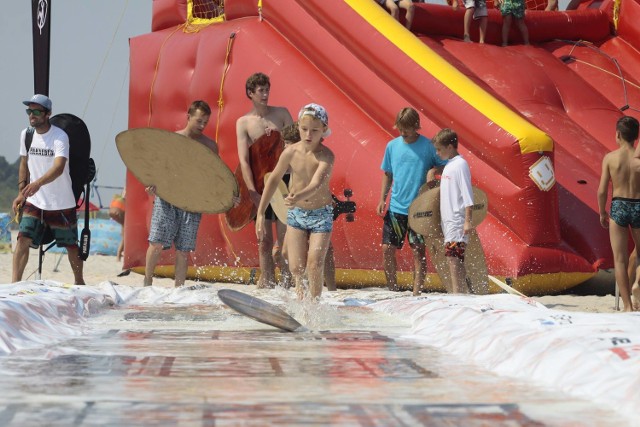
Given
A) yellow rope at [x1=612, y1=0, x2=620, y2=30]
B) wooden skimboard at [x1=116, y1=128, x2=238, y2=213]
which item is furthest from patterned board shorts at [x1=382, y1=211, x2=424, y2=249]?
yellow rope at [x1=612, y1=0, x2=620, y2=30]

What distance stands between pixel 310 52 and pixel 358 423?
5.85 m

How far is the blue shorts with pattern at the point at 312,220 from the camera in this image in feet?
17.2

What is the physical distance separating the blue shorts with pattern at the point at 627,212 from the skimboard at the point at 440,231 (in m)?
0.77

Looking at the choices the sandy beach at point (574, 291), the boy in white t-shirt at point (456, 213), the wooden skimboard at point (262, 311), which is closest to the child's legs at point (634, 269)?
the sandy beach at point (574, 291)

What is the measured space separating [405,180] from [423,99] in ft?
2.83

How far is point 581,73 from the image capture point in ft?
28.1

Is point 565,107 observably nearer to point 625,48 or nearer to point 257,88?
point 625,48

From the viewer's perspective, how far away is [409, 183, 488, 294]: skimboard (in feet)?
19.2

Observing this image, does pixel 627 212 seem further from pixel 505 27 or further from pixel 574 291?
pixel 505 27

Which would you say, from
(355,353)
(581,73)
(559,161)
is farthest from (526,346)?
(581,73)

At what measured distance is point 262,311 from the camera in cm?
388

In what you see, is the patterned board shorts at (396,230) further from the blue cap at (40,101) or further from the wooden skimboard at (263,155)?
the blue cap at (40,101)

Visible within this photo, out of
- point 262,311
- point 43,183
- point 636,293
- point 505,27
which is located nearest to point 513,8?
point 505,27

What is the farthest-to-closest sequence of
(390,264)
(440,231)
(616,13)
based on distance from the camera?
(616,13) < (390,264) < (440,231)
